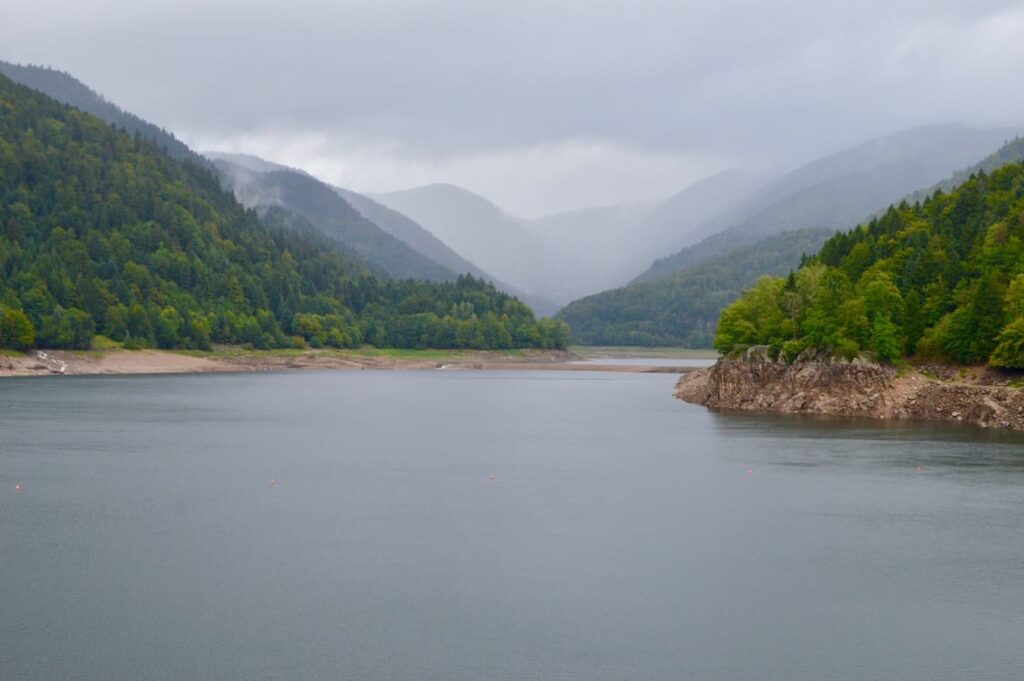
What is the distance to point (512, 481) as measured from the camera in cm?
6047

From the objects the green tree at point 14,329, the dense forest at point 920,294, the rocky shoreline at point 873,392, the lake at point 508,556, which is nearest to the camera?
the lake at point 508,556

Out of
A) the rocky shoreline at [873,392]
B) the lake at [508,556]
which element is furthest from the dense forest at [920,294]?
the lake at [508,556]

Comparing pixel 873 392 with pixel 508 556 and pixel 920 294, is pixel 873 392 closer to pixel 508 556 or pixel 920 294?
pixel 920 294

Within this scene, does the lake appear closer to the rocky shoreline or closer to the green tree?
the rocky shoreline

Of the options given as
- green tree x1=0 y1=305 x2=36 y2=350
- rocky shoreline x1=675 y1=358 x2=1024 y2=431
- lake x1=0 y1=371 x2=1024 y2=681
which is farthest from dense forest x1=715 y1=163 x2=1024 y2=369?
green tree x1=0 y1=305 x2=36 y2=350

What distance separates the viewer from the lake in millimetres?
29969

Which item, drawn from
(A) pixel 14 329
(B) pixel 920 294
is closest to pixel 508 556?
(B) pixel 920 294

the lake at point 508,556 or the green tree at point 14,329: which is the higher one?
the green tree at point 14,329

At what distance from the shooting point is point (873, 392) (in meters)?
100

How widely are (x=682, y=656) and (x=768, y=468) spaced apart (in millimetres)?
37853

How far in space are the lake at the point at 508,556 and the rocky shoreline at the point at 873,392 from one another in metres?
10.6

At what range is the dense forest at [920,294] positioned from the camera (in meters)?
95.7

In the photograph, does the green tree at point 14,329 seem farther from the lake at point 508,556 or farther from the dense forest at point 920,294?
the dense forest at point 920,294

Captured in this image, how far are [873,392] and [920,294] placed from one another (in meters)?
16.1
